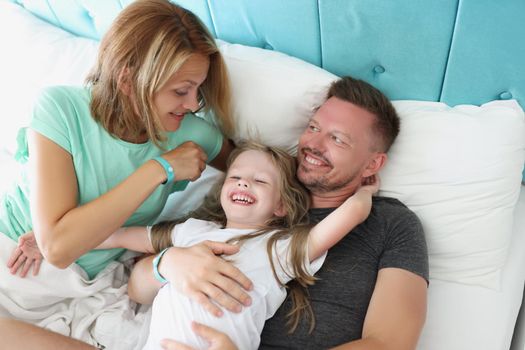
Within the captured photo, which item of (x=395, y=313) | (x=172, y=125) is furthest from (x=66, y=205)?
(x=395, y=313)

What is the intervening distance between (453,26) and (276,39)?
0.58 meters

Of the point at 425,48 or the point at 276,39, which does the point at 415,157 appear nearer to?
the point at 425,48

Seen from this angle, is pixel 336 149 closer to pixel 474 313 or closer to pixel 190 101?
pixel 190 101

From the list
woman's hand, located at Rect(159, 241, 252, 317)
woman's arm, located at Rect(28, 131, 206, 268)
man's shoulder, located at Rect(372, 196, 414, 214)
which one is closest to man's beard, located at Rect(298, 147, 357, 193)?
man's shoulder, located at Rect(372, 196, 414, 214)

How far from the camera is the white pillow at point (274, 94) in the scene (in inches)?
59.5

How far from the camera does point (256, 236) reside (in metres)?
1.29

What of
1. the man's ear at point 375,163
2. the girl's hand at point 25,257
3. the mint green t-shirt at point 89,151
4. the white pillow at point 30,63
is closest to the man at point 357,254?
the man's ear at point 375,163

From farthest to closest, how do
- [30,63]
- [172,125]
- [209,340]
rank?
[30,63], [172,125], [209,340]

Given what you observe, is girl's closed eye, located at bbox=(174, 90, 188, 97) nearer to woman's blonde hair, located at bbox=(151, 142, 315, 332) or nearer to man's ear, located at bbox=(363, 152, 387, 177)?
woman's blonde hair, located at bbox=(151, 142, 315, 332)

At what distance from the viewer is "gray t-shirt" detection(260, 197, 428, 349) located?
1.21m

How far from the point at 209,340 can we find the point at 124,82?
2.22 feet

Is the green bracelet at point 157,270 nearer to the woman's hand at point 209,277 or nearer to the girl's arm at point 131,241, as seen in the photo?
the woman's hand at point 209,277

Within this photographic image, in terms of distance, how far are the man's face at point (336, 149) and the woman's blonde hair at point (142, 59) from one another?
344 millimetres

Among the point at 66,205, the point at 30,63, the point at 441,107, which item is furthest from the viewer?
the point at 30,63
